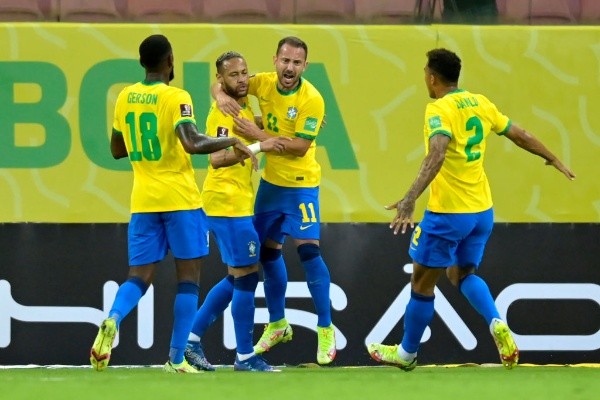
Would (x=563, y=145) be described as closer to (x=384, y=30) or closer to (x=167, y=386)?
(x=384, y=30)

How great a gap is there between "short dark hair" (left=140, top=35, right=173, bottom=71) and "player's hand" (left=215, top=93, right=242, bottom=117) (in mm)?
750

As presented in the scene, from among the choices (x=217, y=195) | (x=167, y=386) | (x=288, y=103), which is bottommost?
(x=167, y=386)

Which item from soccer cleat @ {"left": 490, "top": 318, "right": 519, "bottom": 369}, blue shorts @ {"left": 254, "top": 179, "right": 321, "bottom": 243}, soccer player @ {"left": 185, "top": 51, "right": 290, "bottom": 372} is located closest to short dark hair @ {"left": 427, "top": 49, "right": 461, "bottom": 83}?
soccer player @ {"left": 185, "top": 51, "right": 290, "bottom": 372}

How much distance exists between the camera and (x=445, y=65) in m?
7.89

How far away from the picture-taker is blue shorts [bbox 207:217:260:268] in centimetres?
830

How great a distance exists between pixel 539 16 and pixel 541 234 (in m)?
1.58

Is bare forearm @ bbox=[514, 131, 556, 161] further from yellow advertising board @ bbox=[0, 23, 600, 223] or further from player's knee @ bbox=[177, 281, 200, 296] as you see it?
player's knee @ bbox=[177, 281, 200, 296]

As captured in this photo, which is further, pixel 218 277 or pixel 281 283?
pixel 218 277

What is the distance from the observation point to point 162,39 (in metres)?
7.62

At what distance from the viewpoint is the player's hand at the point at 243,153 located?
7490 millimetres

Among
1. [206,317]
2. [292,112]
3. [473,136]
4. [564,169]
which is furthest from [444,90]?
[206,317]

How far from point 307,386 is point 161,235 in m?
1.48

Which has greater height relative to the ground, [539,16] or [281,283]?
[539,16]

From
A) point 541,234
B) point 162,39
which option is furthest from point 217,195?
point 541,234
